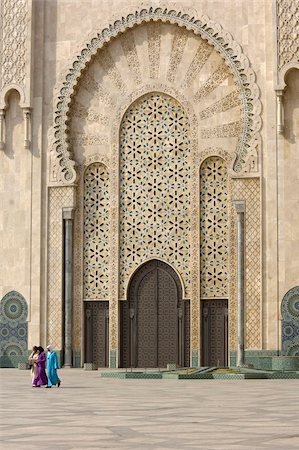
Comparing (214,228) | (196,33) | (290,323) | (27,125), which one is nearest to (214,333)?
(290,323)

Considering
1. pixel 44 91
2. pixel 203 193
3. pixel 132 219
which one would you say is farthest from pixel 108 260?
pixel 44 91

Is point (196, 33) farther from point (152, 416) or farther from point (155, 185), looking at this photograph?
point (152, 416)

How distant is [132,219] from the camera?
16.2 m

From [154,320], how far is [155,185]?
223 cm

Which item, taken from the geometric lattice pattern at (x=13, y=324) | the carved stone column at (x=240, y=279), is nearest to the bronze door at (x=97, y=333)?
the geometric lattice pattern at (x=13, y=324)

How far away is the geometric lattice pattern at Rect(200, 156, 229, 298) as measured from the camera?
15.7m

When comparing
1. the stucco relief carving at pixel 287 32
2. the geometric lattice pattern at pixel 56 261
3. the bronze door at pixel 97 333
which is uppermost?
the stucco relief carving at pixel 287 32

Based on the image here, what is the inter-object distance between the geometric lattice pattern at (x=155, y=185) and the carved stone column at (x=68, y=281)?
2.78 feet

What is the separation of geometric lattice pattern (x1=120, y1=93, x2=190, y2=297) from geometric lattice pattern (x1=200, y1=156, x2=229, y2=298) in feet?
0.85

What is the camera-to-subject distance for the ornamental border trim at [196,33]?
15617 mm

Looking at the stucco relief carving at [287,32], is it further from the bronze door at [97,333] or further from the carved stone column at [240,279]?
the bronze door at [97,333]

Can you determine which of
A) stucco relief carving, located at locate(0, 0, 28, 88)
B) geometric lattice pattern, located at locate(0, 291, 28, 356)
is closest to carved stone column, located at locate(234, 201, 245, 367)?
geometric lattice pattern, located at locate(0, 291, 28, 356)

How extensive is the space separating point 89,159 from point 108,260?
69.2 inches

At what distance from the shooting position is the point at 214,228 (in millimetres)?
15789
